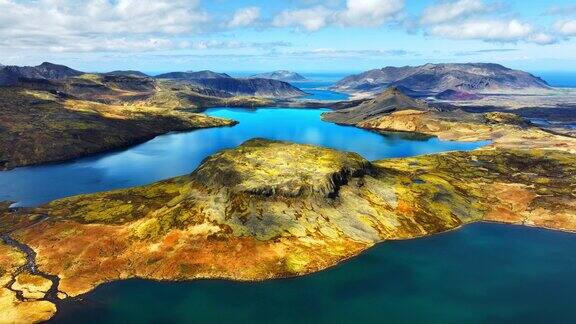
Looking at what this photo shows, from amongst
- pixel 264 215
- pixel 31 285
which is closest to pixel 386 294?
pixel 264 215

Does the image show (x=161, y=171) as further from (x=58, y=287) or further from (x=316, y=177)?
(x=58, y=287)

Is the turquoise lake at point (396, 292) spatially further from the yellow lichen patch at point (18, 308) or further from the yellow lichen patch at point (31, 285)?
the yellow lichen patch at point (31, 285)

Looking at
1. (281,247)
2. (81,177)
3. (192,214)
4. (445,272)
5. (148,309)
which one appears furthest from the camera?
(81,177)

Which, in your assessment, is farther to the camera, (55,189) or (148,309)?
(55,189)

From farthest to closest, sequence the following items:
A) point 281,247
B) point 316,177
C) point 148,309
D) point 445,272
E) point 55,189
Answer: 1. point 55,189
2. point 316,177
3. point 281,247
4. point 445,272
5. point 148,309

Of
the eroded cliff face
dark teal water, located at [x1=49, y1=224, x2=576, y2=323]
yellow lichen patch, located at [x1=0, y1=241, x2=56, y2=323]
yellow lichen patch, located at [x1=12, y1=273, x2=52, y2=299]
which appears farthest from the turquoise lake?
yellow lichen patch, located at [x1=12, y1=273, x2=52, y2=299]

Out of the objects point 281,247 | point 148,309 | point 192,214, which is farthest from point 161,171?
point 148,309

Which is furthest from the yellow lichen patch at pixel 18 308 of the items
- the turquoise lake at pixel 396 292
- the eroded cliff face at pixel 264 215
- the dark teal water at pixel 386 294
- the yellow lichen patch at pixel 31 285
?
the eroded cliff face at pixel 264 215
